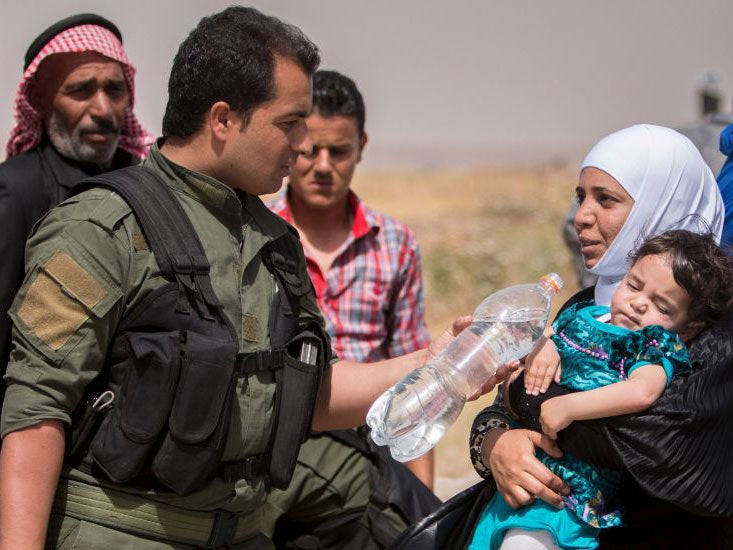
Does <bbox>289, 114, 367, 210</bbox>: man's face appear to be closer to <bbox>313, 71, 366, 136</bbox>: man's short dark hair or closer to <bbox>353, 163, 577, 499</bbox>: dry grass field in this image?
<bbox>313, 71, 366, 136</bbox>: man's short dark hair

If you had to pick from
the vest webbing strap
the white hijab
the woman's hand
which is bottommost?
the vest webbing strap

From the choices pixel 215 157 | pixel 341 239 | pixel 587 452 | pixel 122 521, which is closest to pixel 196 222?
pixel 215 157

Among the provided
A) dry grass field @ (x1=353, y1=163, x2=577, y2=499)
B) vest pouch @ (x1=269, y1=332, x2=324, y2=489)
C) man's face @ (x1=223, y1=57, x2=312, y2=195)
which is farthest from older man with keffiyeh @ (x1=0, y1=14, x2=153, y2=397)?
dry grass field @ (x1=353, y1=163, x2=577, y2=499)

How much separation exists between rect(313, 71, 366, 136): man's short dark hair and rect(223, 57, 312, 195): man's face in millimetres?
1778

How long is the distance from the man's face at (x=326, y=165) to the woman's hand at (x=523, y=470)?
2001 mm

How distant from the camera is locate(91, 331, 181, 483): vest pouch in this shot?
8.71ft

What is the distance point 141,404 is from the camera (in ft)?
8.77

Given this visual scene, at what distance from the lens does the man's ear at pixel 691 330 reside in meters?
2.79

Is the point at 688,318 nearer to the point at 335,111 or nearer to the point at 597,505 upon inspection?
the point at 597,505

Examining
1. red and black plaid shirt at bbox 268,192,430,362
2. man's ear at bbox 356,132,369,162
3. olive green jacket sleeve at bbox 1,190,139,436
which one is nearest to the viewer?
olive green jacket sleeve at bbox 1,190,139,436

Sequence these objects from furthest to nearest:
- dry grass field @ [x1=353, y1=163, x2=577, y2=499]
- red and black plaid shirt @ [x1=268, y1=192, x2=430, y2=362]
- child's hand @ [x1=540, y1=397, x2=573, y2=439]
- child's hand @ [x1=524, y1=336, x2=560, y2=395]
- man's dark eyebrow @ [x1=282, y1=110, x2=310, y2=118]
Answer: dry grass field @ [x1=353, y1=163, x2=577, y2=499]
red and black plaid shirt @ [x1=268, y1=192, x2=430, y2=362]
man's dark eyebrow @ [x1=282, y1=110, x2=310, y2=118]
child's hand @ [x1=524, y1=336, x2=560, y2=395]
child's hand @ [x1=540, y1=397, x2=573, y2=439]

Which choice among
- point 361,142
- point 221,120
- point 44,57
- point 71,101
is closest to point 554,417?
point 221,120

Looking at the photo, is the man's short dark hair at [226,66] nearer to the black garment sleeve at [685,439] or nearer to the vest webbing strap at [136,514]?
the vest webbing strap at [136,514]

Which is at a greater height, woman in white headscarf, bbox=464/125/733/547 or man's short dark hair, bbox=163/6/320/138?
man's short dark hair, bbox=163/6/320/138
